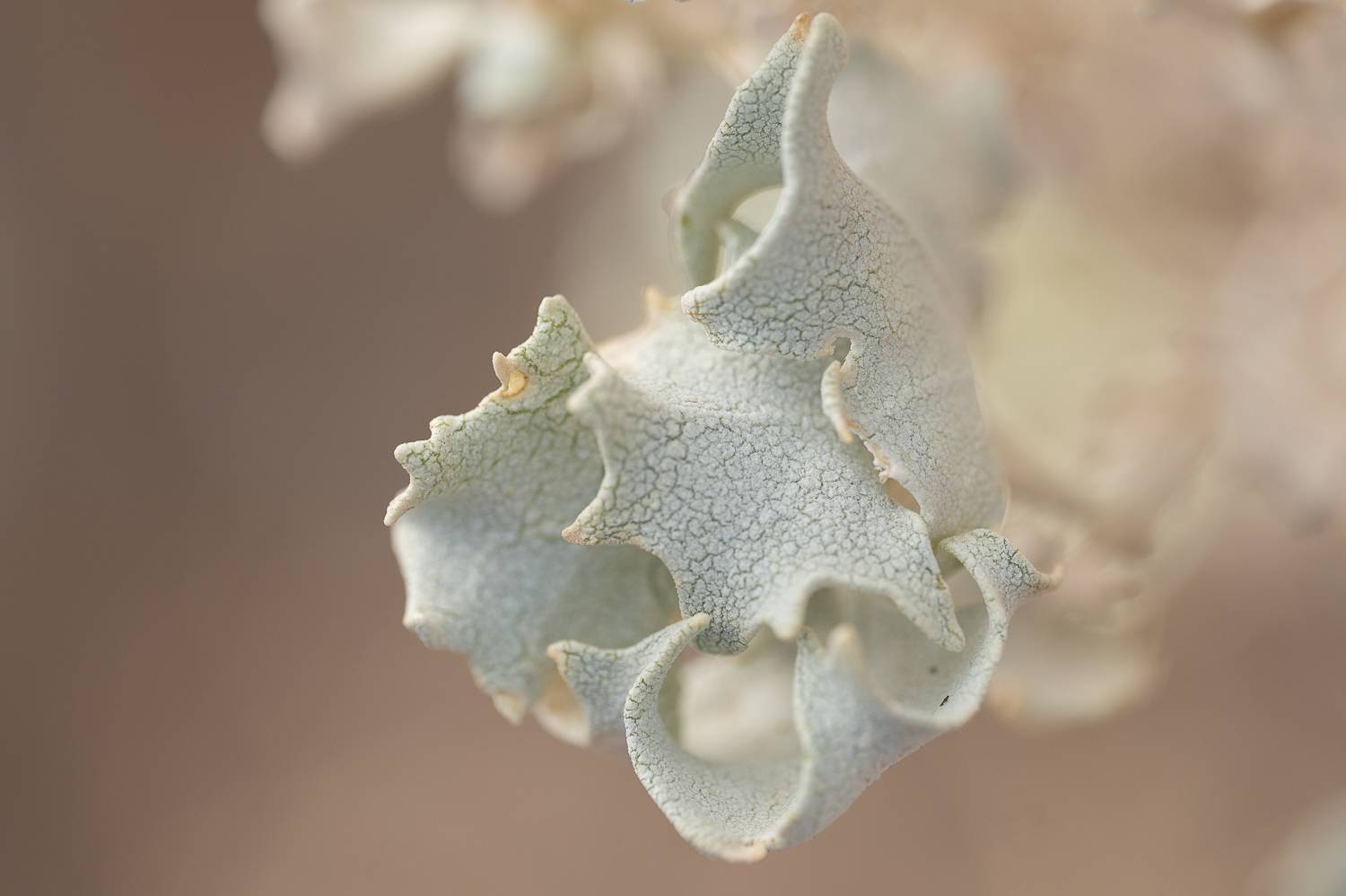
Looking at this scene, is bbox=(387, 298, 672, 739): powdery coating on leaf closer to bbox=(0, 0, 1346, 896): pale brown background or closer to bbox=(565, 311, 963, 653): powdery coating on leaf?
bbox=(565, 311, 963, 653): powdery coating on leaf

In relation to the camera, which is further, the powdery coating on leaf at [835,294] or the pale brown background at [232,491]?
the pale brown background at [232,491]

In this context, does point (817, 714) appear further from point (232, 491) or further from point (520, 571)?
point (232, 491)

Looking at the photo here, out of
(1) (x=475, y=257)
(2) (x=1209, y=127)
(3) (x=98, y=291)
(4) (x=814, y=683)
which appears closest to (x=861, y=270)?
(4) (x=814, y=683)

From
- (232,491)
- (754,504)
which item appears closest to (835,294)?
(754,504)

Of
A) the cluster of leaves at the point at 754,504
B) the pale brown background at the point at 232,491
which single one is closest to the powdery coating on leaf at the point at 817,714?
the cluster of leaves at the point at 754,504

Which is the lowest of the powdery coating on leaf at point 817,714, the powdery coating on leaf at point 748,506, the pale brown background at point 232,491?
the powdery coating on leaf at point 817,714

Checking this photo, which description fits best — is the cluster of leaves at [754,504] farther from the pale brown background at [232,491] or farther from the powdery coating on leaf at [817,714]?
the pale brown background at [232,491]

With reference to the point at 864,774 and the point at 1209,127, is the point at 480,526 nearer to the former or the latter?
the point at 864,774
